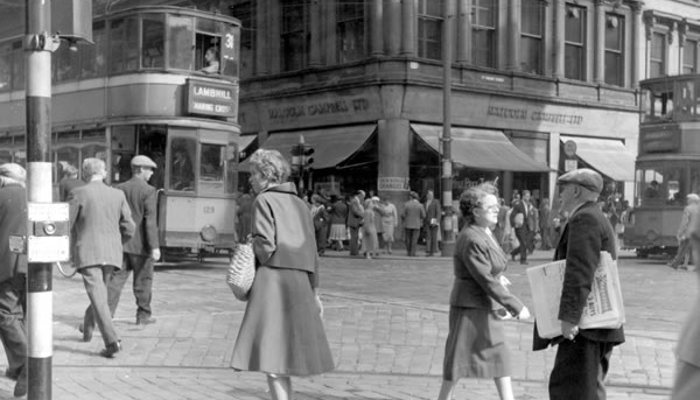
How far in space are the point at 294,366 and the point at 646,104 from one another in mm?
21475

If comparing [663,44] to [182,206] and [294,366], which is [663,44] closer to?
[182,206]

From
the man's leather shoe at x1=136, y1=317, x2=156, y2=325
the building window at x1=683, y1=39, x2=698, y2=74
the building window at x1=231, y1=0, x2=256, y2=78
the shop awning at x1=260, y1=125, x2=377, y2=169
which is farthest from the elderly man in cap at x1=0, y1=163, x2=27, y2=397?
the building window at x1=683, y1=39, x2=698, y2=74

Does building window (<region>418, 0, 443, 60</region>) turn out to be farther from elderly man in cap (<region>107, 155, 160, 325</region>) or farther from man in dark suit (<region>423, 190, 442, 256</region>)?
elderly man in cap (<region>107, 155, 160, 325</region>)

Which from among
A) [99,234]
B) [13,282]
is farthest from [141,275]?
[13,282]

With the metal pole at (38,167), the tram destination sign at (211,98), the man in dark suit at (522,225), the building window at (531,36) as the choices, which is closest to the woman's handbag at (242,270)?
the metal pole at (38,167)

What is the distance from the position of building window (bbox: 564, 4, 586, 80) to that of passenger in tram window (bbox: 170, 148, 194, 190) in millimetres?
19563

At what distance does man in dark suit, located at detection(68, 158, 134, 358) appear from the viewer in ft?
26.8

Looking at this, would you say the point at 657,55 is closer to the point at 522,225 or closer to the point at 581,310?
the point at 522,225

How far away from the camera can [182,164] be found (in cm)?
1788

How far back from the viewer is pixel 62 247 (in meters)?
5.66

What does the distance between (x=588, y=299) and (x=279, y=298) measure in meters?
1.80

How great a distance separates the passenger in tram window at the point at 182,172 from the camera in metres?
17.8

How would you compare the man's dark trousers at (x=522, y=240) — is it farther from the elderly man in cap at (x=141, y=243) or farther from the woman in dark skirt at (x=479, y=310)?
the woman in dark skirt at (x=479, y=310)

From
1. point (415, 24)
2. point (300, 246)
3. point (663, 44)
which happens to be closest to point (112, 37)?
point (415, 24)
